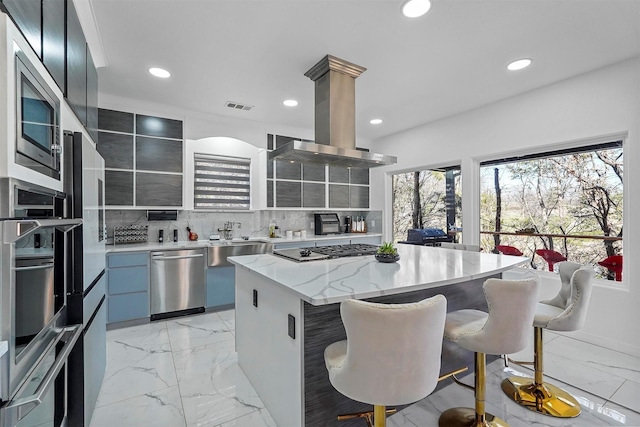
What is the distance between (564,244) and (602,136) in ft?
4.18

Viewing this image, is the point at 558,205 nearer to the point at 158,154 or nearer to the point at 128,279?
the point at 158,154

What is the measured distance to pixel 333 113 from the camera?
9.34 feet

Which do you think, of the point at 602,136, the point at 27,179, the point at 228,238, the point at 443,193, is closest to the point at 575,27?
the point at 602,136

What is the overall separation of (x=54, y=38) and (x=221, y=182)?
3005 millimetres

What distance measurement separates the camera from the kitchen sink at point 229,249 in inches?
153

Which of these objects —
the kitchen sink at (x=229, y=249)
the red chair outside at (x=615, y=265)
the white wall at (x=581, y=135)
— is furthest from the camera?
the kitchen sink at (x=229, y=249)

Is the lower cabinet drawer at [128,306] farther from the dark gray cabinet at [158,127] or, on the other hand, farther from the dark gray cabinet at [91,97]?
the dark gray cabinet at [158,127]

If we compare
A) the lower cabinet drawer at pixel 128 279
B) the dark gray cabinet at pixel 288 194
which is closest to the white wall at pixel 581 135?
the dark gray cabinet at pixel 288 194

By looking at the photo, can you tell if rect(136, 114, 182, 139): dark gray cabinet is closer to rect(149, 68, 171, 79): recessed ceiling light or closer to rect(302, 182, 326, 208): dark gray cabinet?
rect(149, 68, 171, 79): recessed ceiling light

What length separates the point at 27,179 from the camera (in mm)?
1021

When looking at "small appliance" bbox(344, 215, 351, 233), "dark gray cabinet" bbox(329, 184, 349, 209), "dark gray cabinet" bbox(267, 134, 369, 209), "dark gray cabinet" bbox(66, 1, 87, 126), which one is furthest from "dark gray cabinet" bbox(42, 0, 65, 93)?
"small appliance" bbox(344, 215, 351, 233)

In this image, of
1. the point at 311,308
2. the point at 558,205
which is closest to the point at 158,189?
the point at 311,308

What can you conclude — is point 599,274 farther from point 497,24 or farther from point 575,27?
point 497,24

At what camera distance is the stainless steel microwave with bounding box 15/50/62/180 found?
3.20 feet
